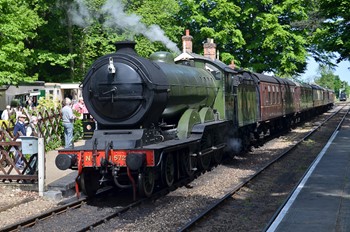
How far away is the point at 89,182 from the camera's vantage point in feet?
31.6

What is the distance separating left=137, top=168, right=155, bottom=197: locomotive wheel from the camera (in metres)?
8.81

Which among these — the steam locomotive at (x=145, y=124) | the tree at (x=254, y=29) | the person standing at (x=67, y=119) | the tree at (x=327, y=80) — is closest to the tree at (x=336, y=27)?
the tree at (x=254, y=29)

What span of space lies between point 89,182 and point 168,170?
166 cm

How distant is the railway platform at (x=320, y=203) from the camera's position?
683 cm

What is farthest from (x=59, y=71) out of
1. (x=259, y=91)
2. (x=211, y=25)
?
(x=259, y=91)

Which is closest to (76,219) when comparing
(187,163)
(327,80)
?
(187,163)

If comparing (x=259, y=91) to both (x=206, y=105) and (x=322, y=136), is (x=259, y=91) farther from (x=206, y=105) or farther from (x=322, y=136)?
(x=206, y=105)

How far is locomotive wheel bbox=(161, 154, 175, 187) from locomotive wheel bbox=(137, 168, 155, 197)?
0.40 metres

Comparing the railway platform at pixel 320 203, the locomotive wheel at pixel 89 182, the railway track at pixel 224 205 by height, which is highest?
the locomotive wheel at pixel 89 182

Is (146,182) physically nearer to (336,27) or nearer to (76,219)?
(76,219)

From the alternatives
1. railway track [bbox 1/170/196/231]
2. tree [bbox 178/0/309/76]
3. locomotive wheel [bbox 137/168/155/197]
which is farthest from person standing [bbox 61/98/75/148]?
tree [bbox 178/0/309/76]

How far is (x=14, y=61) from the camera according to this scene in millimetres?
22250

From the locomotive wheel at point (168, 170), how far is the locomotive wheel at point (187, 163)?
0.41 metres

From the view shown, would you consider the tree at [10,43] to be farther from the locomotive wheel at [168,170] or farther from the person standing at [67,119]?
the locomotive wheel at [168,170]
